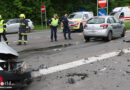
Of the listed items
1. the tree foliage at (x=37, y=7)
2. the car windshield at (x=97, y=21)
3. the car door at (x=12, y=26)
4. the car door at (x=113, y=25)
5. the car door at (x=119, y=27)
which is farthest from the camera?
the tree foliage at (x=37, y=7)

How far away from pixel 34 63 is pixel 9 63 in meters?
3.38

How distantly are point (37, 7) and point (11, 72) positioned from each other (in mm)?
30190

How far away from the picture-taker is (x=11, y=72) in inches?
174

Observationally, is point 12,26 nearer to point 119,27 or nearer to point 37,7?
point 37,7

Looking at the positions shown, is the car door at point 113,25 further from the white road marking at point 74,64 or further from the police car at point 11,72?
the police car at point 11,72

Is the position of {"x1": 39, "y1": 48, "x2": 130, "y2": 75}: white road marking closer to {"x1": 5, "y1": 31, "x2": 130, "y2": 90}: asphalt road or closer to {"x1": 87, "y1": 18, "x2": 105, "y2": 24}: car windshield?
{"x1": 5, "y1": 31, "x2": 130, "y2": 90}: asphalt road

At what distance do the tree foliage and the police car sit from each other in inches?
1020

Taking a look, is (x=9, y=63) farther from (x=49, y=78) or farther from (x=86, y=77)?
(x=86, y=77)

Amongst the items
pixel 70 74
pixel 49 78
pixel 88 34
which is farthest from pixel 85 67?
pixel 88 34

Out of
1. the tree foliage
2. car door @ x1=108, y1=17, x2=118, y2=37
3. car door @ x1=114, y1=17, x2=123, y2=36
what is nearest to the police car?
car door @ x1=108, y1=17, x2=118, y2=37

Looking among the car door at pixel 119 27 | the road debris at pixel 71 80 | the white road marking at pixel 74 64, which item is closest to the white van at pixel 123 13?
the car door at pixel 119 27

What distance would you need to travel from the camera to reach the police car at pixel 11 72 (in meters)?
4.34

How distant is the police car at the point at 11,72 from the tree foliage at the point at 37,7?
2590 cm

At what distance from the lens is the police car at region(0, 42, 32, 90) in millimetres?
4344
